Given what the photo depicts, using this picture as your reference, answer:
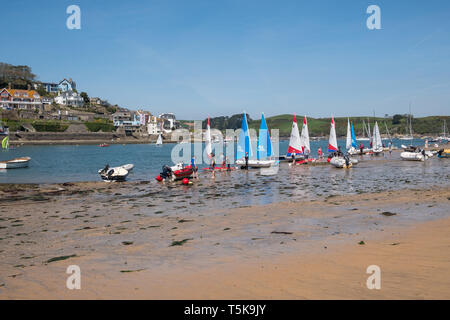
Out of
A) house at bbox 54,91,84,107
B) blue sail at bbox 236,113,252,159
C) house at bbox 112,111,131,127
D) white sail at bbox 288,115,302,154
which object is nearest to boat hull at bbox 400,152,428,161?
white sail at bbox 288,115,302,154

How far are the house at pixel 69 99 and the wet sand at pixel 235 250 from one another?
554 feet

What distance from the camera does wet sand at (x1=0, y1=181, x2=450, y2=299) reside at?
6.43m

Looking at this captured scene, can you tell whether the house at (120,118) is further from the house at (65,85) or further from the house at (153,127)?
the house at (65,85)

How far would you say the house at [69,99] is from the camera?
168 metres

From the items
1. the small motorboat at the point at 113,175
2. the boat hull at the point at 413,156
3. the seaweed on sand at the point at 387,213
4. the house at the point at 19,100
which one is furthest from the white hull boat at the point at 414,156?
the house at the point at 19,100

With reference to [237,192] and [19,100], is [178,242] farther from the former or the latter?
[19,100]

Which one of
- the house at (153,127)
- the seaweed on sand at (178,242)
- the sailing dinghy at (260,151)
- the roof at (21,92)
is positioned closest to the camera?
the seaweed on sand at (178,242)

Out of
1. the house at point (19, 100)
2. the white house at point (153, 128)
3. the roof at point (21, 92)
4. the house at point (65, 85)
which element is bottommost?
the white house at point (153, 128)

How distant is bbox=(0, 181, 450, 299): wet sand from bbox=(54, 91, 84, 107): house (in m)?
169

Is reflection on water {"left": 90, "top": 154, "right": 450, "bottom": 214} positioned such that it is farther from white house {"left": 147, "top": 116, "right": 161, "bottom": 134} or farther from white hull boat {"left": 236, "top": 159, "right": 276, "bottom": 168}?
white house {"left": 147, "top": 116, "right": 161, "bottom": 134}

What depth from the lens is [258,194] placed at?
22.1 metres

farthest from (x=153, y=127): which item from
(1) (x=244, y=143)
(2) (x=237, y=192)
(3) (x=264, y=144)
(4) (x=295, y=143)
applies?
(2) (x=237, y=192)

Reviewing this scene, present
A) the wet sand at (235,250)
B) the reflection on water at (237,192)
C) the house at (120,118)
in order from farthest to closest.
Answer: the house at (120,118), the reflection on water at (237,192), the wet sand at (235,250)
